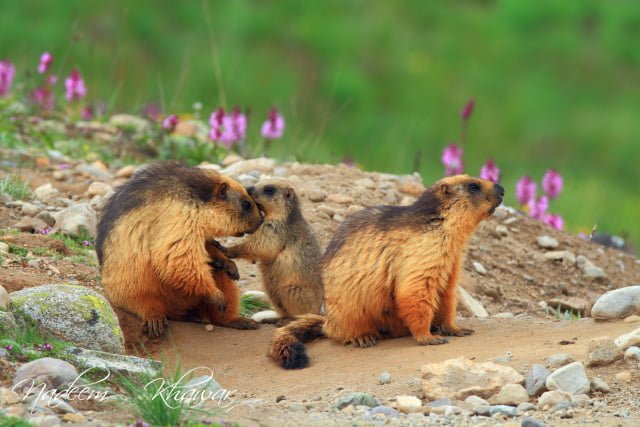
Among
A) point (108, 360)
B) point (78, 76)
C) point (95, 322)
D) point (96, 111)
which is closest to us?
point (108, 360)

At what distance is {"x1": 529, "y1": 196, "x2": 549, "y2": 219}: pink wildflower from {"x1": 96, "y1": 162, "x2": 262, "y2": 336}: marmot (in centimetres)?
464

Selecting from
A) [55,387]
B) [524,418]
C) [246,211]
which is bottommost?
[55,387]

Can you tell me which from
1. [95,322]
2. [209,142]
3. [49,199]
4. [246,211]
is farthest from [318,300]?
[209,142]

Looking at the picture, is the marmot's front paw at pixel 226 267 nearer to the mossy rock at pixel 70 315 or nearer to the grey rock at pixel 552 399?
the mossy rock at pixel 70 315

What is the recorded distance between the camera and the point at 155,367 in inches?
257

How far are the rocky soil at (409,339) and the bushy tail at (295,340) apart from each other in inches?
3.7

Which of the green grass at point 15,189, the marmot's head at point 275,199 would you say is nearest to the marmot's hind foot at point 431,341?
the marmot's head at point 275,199

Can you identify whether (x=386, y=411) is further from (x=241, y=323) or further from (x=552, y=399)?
(x=241, y=323)

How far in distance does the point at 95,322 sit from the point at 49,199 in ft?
12.2

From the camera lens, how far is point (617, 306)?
298 inches

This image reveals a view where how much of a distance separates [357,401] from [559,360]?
48.6 inches

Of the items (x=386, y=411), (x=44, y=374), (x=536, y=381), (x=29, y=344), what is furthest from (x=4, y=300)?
(x=536, y=381)

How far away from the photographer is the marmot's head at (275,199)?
8930 mm

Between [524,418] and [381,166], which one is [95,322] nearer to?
[524,418]
